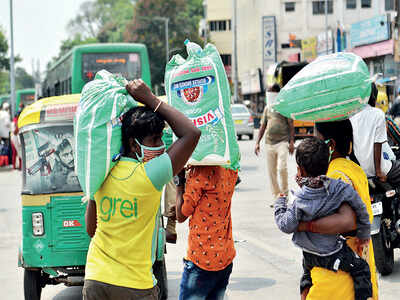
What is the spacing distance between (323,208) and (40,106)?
3134 millimetres

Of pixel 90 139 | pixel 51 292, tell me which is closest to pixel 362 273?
pixel 90 139

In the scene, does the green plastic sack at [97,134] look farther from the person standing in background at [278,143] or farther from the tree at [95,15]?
the tree at [95,15]

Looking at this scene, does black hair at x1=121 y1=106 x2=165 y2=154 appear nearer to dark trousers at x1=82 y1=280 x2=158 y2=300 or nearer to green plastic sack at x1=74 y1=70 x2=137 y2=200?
green plastic sack at x1=74 y1=70 x2=137 y2=200

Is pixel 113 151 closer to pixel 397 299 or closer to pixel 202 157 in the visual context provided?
pixel 202 157

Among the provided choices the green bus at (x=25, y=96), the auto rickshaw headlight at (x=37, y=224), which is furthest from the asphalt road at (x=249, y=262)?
the green bus at (x=25, y=96)

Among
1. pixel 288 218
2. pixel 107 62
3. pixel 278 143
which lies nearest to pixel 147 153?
pixel 288 218

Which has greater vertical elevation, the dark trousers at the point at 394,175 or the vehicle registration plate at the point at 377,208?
the dark trousers at the point at 394,175

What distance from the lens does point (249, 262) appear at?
26.1 feet

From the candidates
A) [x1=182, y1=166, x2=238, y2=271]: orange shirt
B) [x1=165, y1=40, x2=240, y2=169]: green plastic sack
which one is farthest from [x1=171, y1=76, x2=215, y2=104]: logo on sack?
[x1=182, y1=166, x2=238, y2=271]: orange shirt

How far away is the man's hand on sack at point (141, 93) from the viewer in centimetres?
333

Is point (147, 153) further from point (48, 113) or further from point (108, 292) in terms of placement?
point (48, 113)

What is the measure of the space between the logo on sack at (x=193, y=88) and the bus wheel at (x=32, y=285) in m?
2.42

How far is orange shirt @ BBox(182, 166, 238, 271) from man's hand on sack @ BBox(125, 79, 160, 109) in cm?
108

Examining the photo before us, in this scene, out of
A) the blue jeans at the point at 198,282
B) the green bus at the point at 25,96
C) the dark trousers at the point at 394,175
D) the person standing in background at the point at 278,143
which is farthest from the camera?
the green bus at the point at 25,96
